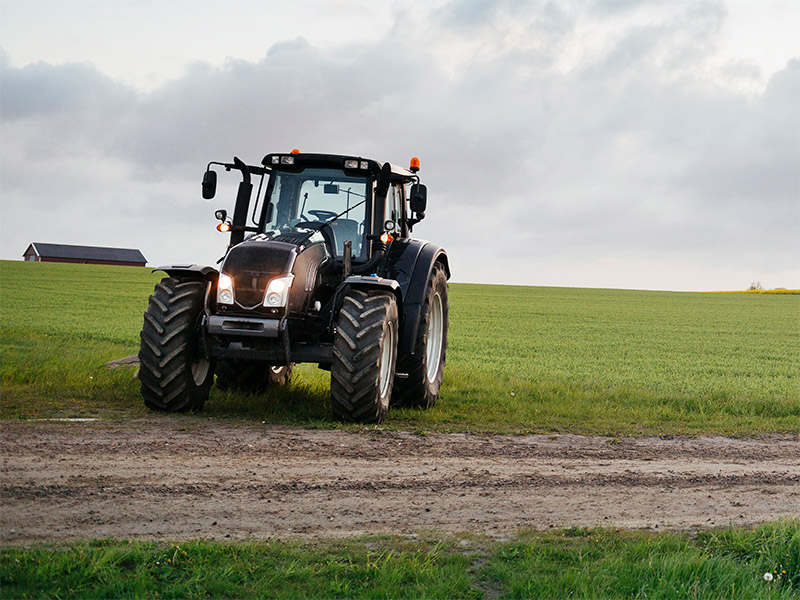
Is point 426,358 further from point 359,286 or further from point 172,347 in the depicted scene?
point 172,347

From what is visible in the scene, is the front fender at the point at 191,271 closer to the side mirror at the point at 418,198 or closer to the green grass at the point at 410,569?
the side mirror at the point at 418,198

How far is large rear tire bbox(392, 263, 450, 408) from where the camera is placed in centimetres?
1064

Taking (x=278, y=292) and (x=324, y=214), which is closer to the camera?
(x=278, y=292)

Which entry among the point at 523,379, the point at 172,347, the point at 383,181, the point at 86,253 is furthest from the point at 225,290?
the point at 86,253

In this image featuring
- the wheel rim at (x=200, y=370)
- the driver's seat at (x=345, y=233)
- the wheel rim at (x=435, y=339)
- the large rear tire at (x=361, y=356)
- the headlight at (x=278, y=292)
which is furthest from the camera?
the wheel rim at (x=435, y=339)

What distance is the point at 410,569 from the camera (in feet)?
15.2

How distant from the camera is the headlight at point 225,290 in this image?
9.29m

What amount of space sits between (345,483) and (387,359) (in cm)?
325

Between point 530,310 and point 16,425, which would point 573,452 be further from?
point 530,310

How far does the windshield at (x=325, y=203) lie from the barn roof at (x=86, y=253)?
297 feet

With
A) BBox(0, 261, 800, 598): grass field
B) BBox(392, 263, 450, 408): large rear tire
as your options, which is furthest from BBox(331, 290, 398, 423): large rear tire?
BBox(392, 263, 450, 408): large rear tire

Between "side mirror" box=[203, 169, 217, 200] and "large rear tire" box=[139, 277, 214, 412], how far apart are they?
1140mm

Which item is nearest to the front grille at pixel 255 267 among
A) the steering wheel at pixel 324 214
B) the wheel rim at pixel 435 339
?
the steering wheel at pixel 324 214

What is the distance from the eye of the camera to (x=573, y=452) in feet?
28.3
